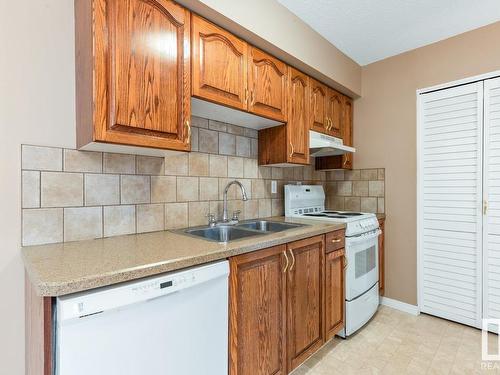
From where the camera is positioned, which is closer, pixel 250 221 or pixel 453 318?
pixel 250 221

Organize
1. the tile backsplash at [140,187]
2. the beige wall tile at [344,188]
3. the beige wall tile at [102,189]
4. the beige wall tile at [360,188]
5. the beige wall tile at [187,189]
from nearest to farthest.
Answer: the tile backsplash at [140,187], the beige wall tile at [102,189], the beige wall tile at [187,189], the beige wall tile at [360,188], the beige wall tile at [344,188]

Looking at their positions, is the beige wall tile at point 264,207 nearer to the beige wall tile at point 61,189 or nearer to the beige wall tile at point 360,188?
the beige wall tile at point 360,188

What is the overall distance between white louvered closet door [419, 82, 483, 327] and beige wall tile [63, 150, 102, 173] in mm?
2595

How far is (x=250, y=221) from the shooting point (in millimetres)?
2121

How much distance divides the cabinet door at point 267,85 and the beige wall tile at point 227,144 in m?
0.35

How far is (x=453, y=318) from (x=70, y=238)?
2937 millimetres

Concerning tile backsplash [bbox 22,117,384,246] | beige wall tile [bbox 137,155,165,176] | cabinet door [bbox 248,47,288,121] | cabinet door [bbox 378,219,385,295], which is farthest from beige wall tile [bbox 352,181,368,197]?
beige wall tile [bbox 137,155,165,176]

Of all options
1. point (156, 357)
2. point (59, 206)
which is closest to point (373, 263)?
point (156, 357)

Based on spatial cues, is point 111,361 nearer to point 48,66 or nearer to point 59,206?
point 59,206

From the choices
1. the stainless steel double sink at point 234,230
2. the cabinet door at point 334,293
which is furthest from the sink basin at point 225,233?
the cabinet door at point 334,293

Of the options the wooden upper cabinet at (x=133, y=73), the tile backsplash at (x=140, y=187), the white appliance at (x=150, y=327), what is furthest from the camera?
the tile backsplash at (x=140, y=187)

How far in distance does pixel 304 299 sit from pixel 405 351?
0.93 meters

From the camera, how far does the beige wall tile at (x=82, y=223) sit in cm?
129

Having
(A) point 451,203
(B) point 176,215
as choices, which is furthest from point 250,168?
(A) point 451,203
